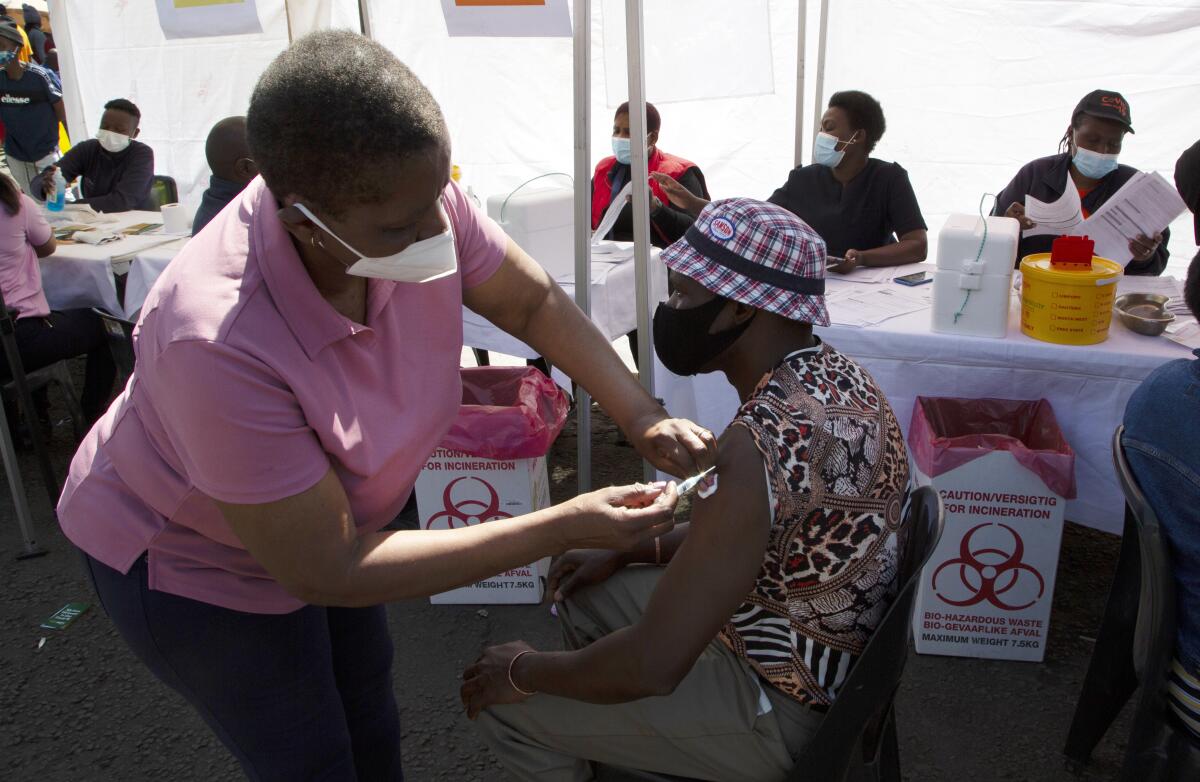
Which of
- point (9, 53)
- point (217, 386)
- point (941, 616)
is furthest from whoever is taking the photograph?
point (9, 53)

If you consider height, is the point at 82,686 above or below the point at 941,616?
below

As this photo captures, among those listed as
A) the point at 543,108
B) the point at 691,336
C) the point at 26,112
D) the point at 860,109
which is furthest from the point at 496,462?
the point at 26,112

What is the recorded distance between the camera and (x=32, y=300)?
3.89 metres

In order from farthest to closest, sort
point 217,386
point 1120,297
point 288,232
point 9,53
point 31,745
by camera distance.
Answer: point 9,53 → point 1120,297 → point 31,745 → point 288,232 → point 217,386

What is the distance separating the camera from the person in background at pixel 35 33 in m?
12.0

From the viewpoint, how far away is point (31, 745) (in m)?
2.50

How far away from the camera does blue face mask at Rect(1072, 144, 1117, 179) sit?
3500mm

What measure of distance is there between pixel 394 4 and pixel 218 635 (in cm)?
603

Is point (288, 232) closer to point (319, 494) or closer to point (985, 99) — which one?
point (319, 494)

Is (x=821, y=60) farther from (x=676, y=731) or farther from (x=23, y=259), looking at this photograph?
(x=676, y=731)

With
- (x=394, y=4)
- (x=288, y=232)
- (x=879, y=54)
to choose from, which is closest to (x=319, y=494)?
(x=288, y=232)

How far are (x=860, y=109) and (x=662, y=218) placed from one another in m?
1.00

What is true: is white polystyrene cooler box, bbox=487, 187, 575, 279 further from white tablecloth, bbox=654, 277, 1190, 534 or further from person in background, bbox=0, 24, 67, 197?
person in background, bbox=0, 24, 67, 197

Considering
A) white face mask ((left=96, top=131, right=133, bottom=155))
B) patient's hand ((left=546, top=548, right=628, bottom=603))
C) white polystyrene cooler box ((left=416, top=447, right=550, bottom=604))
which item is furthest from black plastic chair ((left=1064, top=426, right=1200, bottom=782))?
white face mask ((left=96, top=131, right=133, bottom=155))
